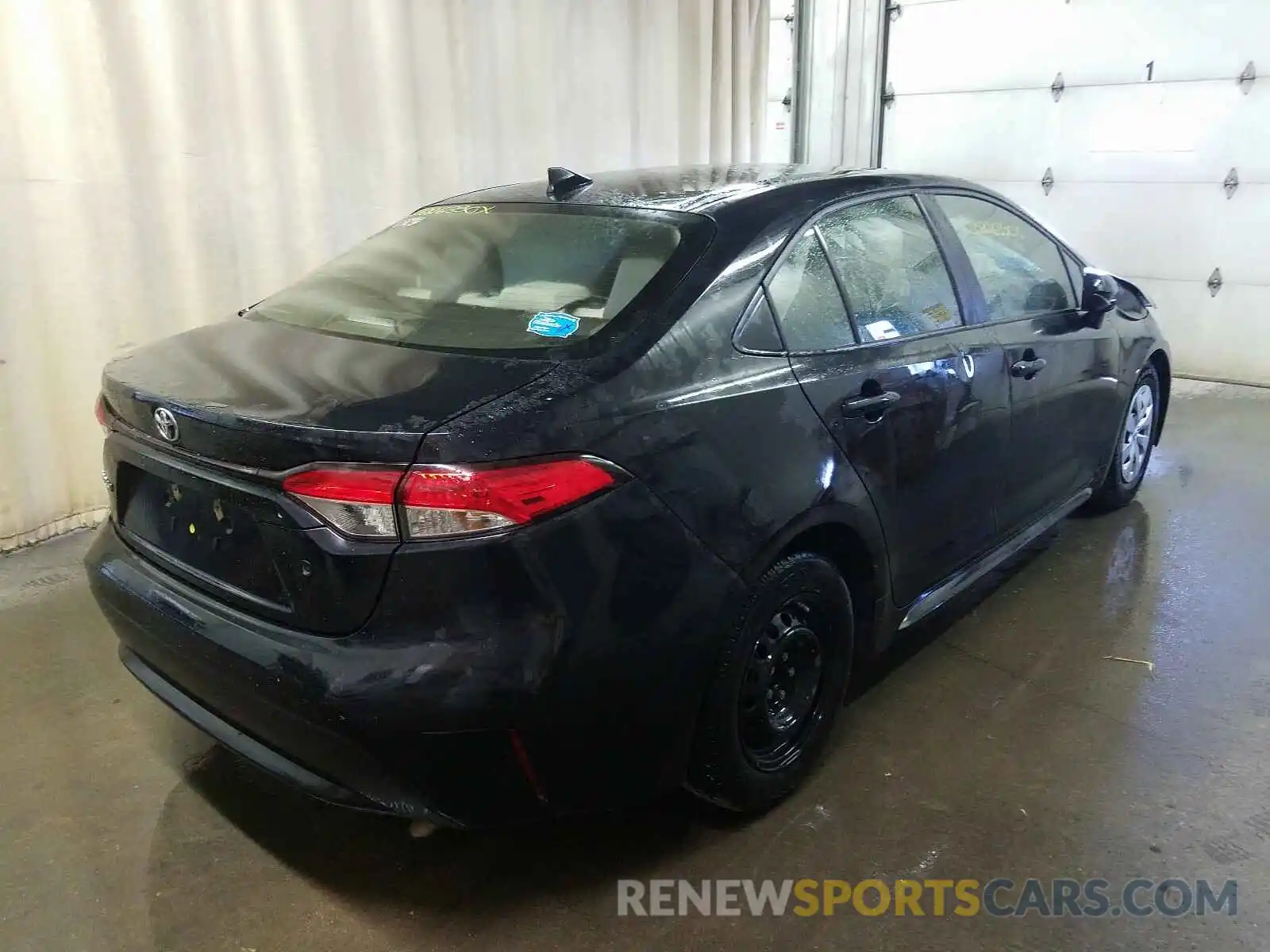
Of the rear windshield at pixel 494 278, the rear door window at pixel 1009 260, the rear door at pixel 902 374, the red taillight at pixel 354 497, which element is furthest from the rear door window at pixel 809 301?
the red taillight at pixel 354 497

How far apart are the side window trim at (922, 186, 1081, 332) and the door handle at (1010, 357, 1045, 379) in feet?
0.43

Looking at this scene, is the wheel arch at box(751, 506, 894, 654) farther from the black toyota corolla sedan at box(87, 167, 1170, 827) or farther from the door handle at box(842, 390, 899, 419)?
the door handle at box(842, 390, 899, 419)

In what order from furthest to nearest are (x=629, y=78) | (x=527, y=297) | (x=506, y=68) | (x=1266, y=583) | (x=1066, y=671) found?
(x=629, y=78) < (x=506, y=68) < (x=1266, y=583) < (x=1066, y=671) < (x=527, y=297)

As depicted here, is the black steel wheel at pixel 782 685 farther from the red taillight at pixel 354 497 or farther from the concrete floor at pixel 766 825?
the red taillight at pixel 354 497

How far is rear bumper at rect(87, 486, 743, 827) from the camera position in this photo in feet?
5.24

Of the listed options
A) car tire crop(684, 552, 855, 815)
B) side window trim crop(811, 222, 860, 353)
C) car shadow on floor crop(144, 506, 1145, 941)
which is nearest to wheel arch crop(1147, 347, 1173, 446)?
side window trim crop(811, 222, 860, 353)

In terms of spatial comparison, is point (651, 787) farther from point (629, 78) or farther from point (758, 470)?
point (629, 78)

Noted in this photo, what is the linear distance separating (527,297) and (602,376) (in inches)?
19.3

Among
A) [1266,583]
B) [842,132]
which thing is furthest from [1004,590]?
[842,132]

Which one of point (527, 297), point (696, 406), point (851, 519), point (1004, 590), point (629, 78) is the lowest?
point (1004, 590)

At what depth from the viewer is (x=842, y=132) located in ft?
24.3

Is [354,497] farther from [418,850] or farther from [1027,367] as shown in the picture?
[1027,367]
